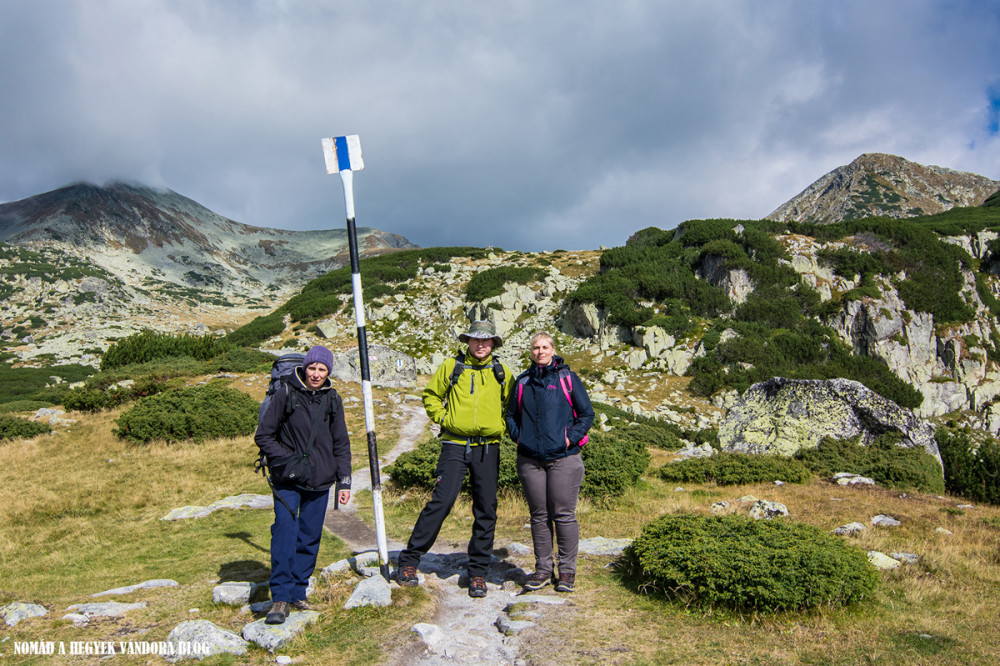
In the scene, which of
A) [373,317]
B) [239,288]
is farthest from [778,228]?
[239,288]

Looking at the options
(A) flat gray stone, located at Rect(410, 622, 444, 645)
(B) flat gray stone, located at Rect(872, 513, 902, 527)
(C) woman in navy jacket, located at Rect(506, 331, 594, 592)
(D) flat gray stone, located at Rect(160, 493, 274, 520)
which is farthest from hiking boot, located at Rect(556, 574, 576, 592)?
(D) flat gray stone, located at Rect(160, 493, 274, 520)

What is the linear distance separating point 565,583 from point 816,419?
10.6 m

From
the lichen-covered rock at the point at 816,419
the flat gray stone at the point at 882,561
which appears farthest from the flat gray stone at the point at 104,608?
the lichen-covered rock at the point at 816,419

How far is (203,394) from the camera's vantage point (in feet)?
55.4

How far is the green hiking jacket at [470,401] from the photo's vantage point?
16.4 feet

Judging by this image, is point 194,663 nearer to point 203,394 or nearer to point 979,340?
point 203,394

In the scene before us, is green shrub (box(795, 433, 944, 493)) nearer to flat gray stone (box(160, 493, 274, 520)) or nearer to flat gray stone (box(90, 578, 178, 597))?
flat gray stone (box(160, 493, 274, 520))

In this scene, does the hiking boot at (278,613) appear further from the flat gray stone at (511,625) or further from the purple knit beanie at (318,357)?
the purple knit beanie at (318,357)

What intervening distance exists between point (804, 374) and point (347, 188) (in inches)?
1058

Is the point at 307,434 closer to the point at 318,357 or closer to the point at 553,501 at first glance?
the point at 318,357

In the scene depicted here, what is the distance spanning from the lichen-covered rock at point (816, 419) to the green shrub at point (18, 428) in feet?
64.6

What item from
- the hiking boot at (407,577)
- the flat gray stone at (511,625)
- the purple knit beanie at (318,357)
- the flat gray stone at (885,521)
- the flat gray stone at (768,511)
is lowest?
the flat gray stone at (885,521)

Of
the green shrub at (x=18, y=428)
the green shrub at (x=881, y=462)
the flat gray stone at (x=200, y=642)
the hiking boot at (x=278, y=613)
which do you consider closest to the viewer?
the flat gray stone at (x=200, y=642)

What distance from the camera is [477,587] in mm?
5012
